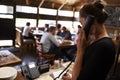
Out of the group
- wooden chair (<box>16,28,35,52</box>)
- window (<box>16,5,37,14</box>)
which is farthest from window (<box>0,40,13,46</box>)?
window (<box>16,5,37,14</box>)

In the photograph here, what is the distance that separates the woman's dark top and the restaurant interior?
579mm

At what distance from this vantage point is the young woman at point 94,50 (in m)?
0.89

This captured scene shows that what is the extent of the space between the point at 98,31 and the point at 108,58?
0.19 meters

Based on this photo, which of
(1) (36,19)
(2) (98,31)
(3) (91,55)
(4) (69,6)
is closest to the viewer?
(3) (91,55)

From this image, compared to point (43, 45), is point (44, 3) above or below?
above

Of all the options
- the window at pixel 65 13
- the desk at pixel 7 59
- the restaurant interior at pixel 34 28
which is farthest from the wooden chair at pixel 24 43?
the desk at pixel 7 59

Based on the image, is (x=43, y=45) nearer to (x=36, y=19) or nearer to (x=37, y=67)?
(x=37, y=67)

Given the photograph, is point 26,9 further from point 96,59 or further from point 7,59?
point 96,59

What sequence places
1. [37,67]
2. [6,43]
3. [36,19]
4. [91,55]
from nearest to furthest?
1. [91,55]
2. [37,67]
3. [6,43]
4. [36,19]

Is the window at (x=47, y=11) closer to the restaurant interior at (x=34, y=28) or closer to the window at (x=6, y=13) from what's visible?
the restaurant interior at (x=34, y=28)

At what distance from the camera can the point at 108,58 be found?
932mm

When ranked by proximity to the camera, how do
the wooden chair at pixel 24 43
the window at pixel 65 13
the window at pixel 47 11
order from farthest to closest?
the window at pixel 65 13, the window at pixel 47 11, the wooden chair at pixel 24 43

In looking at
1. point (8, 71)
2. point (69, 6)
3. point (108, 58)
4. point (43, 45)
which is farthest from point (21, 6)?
point (108, 58)

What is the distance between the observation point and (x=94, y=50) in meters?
0.89
